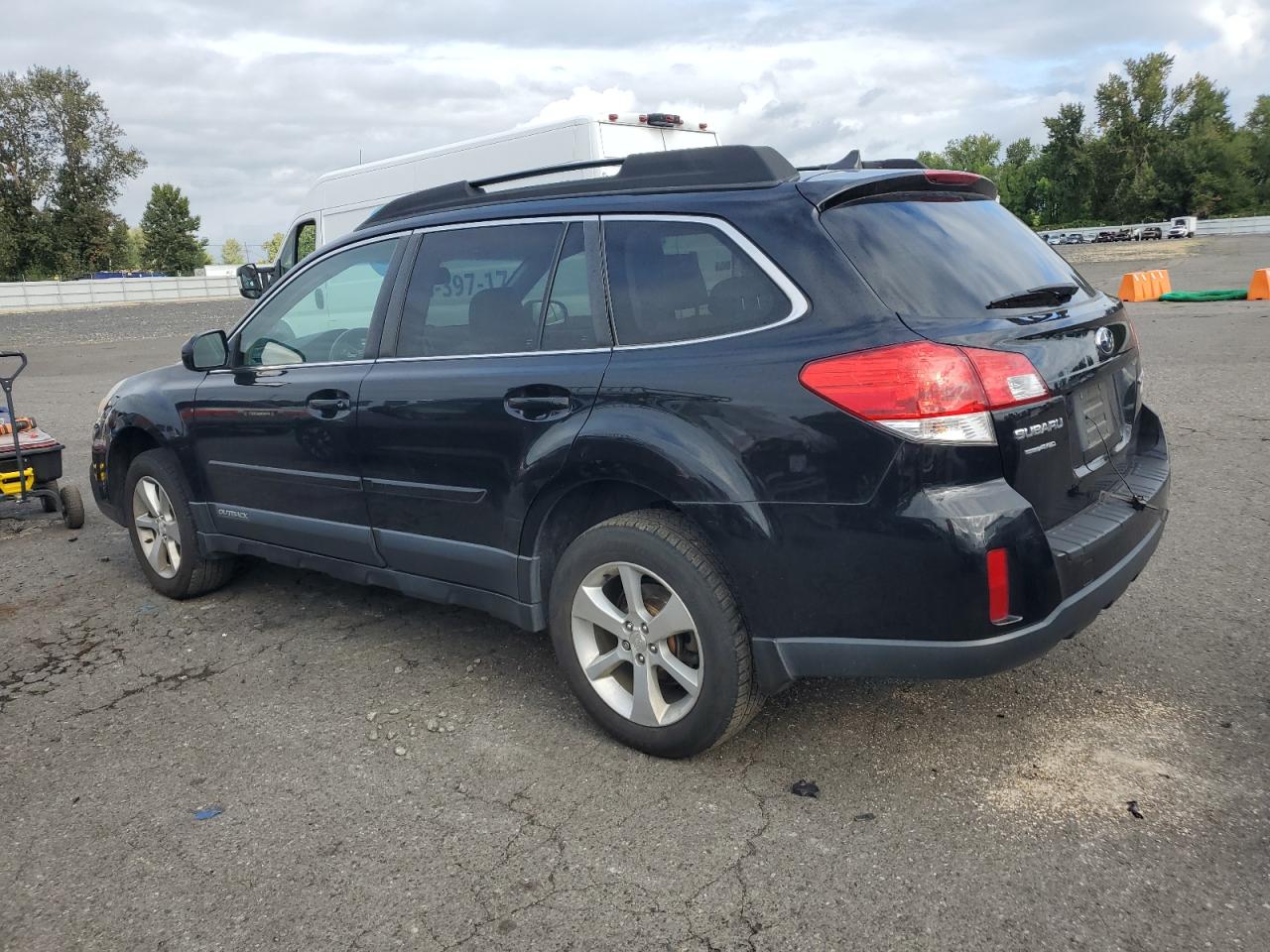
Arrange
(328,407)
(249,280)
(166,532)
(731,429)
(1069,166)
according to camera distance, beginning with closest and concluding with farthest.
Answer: (731,429) → (328,407) → (166,532) → (249,280) → (1069,166)

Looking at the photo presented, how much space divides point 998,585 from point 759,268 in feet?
3.73

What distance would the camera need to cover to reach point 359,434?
4.13m

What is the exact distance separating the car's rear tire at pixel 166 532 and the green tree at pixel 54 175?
76.2m

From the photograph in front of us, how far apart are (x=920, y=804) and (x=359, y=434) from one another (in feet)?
8.12

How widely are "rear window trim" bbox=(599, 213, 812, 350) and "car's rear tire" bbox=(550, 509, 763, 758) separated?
21.6 inches

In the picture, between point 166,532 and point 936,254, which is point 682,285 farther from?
point 166,532

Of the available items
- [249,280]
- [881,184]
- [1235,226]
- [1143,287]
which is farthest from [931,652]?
[1235,226]

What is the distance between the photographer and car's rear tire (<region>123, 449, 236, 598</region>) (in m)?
5.13

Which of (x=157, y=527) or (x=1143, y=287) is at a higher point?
(x=157, y=527)

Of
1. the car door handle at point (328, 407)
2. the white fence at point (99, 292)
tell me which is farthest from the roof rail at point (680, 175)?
the white fence at point (99, 292)

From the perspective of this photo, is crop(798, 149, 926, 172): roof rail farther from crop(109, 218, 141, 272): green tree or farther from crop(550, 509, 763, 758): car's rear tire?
crop(109, 218, 141, 272): green tree

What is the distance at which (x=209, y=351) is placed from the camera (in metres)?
4.88

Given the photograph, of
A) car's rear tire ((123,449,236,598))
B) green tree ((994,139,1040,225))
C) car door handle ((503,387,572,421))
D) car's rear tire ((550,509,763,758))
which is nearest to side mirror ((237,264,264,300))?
car's rear tire ((123,449,236,598))

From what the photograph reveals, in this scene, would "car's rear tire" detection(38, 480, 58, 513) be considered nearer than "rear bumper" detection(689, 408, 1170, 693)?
No
